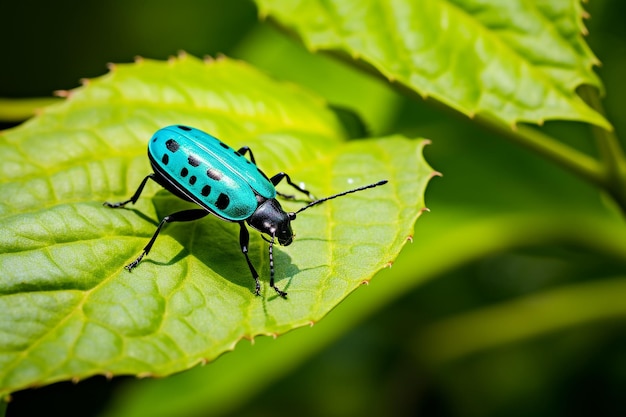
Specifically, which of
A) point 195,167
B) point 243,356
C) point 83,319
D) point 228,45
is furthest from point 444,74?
point 228,45

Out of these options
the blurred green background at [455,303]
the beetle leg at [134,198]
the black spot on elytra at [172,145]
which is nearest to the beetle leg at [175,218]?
the beetle leg at [134,198]

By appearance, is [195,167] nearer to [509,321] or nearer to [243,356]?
[243,356]

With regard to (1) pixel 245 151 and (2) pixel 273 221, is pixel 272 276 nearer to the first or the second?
(2) pixel 273 221

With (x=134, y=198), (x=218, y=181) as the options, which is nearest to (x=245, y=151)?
(x=218, y=181)

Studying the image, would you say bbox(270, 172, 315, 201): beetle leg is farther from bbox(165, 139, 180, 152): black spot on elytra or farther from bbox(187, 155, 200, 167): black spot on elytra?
bbox(165, 139, 180, 152): black spot on elytra

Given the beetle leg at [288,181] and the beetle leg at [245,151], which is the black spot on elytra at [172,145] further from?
the beetle leg at [288,181]
